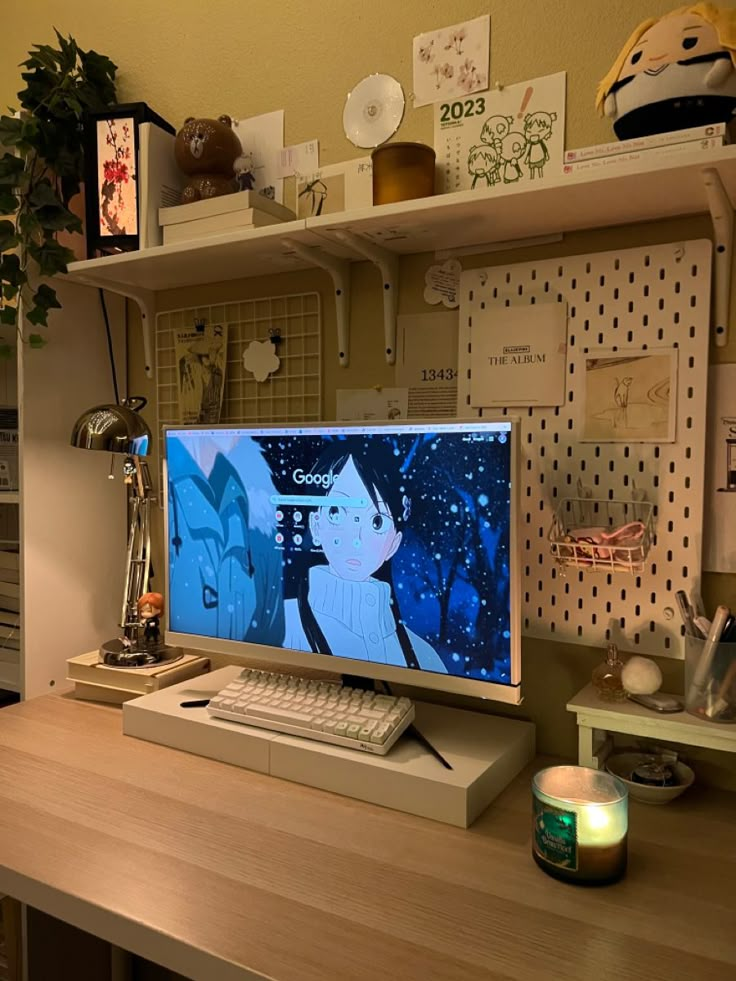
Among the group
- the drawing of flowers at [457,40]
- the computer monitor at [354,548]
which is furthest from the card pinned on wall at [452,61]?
the computer monitor at [354,548]

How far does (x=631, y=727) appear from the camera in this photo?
106 centimetres

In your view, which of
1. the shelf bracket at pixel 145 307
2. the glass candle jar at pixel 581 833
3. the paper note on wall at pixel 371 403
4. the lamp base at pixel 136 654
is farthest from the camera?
the shelf bracket at pixel 145 307

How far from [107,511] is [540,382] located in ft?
3.36

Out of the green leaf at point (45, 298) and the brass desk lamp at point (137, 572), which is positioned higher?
the green leaf at point (45, 298)

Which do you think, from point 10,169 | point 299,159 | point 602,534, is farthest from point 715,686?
point 10,169

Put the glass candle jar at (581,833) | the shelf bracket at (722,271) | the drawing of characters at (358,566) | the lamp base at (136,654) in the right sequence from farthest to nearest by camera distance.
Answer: the lamp base at (136,654), the drawing of characters at (358,566), the shelf bracket at (722,271), the glass candle jar at (581,833)

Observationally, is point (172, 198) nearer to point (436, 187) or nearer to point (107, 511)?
point (436, 187)

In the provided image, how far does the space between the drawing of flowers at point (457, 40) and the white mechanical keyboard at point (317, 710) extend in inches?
43.2

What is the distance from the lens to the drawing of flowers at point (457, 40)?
4.33 feet

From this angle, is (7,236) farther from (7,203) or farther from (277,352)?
(277,352)

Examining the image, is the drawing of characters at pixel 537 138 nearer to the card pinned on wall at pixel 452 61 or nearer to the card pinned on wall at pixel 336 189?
the card pinned on wall at pixel 452 61

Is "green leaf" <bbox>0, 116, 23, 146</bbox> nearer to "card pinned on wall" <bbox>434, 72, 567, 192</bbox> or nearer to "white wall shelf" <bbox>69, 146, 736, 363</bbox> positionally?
A: "white wall shelf" <bbox>69, 146, 736, 363</bbox>

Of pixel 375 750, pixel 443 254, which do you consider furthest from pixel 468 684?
pixel 443 254

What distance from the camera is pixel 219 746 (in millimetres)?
1231
